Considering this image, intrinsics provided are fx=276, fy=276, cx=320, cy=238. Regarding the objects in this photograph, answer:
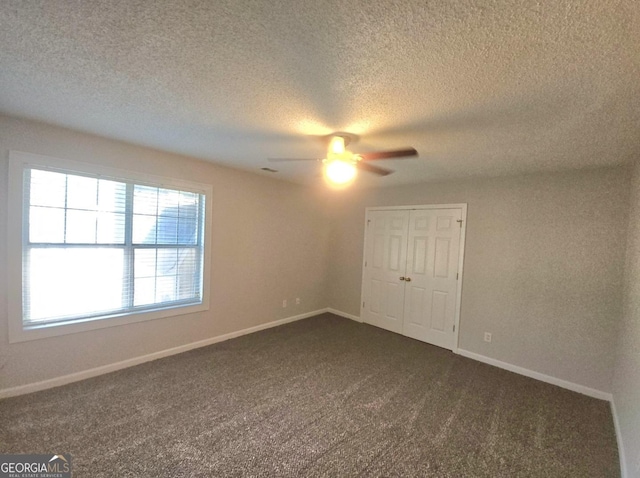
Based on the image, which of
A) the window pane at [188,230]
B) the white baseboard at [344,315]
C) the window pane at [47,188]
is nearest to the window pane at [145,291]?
the window pane at [188,230]

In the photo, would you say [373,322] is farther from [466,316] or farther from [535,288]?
[535,288]

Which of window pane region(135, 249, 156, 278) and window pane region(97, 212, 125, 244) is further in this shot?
window pane region(135, 249, 156, 278)

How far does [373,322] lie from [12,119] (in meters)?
4.86

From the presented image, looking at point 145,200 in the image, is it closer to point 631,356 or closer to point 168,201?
point 168,201

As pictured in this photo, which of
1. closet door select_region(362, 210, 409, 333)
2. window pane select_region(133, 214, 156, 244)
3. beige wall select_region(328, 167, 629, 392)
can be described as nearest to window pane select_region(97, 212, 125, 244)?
window pane select_region(133, 214, 156, 244)

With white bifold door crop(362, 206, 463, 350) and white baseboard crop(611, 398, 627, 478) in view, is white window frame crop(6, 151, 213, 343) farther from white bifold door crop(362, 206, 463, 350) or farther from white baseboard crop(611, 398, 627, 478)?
white baseboard crop(611, 398, 627, 478)

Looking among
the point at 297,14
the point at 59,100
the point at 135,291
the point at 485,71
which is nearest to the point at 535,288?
the point at 485,71

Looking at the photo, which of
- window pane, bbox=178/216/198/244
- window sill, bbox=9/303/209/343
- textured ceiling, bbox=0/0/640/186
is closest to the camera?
textured ceiling, bbox=0/0/640/186

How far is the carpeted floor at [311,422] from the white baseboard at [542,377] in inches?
4.4

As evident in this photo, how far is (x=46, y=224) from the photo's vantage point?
249 centimetres

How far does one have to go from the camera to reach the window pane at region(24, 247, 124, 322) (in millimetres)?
2465

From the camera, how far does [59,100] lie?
1.93 meters

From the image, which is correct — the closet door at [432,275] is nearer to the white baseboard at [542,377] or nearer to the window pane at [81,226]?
the white baseboard at [542,377]

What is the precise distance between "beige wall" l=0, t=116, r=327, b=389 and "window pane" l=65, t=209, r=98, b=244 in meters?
0.41
